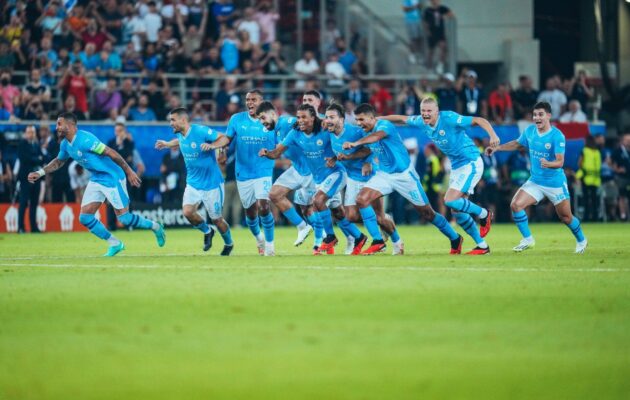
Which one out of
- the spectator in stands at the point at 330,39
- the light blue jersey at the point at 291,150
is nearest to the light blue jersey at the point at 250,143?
the light blue jersey at the point at 291,150

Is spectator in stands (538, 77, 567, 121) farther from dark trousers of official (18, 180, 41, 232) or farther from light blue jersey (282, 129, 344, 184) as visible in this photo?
light blue jersey (282, 129, 344, 184)

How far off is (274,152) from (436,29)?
17731 mm

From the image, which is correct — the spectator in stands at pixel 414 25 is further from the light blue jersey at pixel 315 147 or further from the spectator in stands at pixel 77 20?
the light blue jersey at pixel 315 147

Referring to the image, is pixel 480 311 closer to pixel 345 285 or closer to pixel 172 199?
pixel 345 285

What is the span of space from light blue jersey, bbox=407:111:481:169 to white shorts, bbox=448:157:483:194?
0.25 ft

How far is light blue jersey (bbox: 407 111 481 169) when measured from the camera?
1781 centimetres

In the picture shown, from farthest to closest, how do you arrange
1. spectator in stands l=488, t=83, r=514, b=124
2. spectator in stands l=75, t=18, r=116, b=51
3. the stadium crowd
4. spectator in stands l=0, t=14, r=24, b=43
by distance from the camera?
spectator in stands l=488, t=83, r=514, b=124 < spectator in stands l=75, t=18, r=116, b=51 < spectator in stands l=0, t=14, r=24, b=43 < the stadium crowd

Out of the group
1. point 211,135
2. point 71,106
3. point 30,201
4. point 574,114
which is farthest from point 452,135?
point 574,114

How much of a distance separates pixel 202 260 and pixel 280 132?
2.79 meters

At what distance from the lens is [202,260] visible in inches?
673

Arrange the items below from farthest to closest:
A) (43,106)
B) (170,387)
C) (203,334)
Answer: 1. (43,106)
2. (203,334)
3. (170,387)

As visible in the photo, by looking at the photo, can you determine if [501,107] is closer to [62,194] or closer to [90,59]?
[90,59]

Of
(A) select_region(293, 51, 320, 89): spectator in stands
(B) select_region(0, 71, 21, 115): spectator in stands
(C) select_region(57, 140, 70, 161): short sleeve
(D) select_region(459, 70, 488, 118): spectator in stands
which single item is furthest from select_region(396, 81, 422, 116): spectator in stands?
(C) select_region(57, 140, 70, 161): short sleeve

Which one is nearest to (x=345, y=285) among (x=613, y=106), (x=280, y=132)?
(x=280, y=132)
